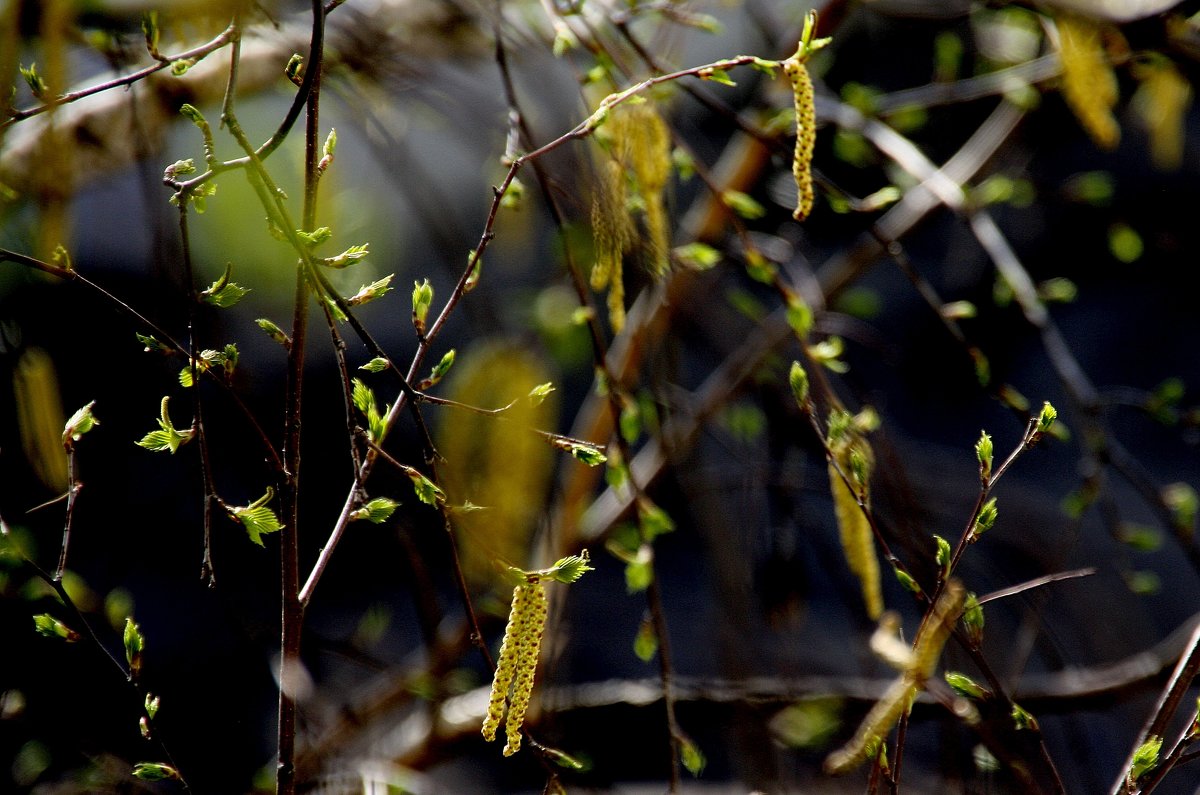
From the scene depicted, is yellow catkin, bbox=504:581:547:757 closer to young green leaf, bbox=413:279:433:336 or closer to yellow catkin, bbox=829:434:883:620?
young green leaf, bbox=413:279:433:336

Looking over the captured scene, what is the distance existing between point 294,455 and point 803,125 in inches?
13.8

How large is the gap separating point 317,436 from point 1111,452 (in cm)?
121

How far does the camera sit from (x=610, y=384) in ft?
2.23

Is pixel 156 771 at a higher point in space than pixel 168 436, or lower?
lower

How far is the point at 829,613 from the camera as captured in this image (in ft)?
6.91

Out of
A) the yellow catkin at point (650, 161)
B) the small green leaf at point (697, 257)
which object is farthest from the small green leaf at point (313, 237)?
the small green leaf at point (697, 257)

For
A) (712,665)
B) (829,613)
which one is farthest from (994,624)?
(712,665)

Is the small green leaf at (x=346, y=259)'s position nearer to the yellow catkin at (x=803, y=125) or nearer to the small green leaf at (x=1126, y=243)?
the yellow catkin at (x=803, y=125)

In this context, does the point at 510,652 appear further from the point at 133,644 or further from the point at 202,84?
the point at 202,84

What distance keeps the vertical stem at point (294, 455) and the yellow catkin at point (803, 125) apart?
254mm

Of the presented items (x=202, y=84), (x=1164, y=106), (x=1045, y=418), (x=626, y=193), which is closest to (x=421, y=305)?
(x=626, y=193)

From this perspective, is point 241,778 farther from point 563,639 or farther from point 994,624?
point 994,624

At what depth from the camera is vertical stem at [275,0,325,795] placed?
16.8 inches

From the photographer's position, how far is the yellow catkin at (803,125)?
0.53 metres
